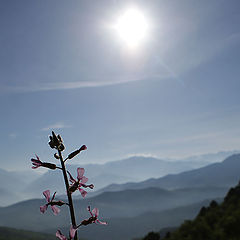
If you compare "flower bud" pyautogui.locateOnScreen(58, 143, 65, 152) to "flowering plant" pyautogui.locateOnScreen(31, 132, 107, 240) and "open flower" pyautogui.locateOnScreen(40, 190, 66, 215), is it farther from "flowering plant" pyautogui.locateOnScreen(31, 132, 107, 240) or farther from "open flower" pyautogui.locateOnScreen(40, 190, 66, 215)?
"open flower" pyautogui.locateOnScreen(40, 190, 66, 215)

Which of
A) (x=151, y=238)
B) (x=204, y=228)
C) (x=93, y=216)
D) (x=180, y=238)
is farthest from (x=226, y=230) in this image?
(x=93, y=216)

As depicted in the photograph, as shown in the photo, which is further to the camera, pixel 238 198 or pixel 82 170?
pixel 238 198

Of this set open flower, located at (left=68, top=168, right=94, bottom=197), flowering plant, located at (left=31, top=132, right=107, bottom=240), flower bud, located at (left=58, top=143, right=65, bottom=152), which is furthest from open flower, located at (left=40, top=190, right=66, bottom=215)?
flower bud, located at (left=58, top=143, right=65, bottom=152)

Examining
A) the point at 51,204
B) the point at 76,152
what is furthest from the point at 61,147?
the point at 51,204

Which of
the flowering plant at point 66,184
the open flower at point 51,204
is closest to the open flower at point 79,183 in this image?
the flowering plant at point 66,184

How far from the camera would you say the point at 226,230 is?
38.9m

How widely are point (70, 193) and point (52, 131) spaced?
0.84 metres

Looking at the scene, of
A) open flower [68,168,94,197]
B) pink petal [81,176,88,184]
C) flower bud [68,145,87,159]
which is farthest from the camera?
flower bud [68,145,87,159]

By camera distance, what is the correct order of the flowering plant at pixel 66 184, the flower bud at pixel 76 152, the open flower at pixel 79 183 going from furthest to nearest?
the flower bud at pixel 76 152 → the open flower at pixel 79 183 → the flowering plant at pixel 66 184

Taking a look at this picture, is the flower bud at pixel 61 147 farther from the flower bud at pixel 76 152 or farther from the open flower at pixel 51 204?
the open flower at pixel 51 204

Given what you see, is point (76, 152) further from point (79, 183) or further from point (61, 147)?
point (79, 183)

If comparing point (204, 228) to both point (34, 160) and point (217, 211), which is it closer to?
point (217, 211)

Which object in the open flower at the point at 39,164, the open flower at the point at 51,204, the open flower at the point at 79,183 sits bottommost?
the open flower at the point at 51,204

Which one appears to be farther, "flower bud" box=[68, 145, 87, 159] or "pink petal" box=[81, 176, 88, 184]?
"flower bud" box=[68, 145, 87, 159]
